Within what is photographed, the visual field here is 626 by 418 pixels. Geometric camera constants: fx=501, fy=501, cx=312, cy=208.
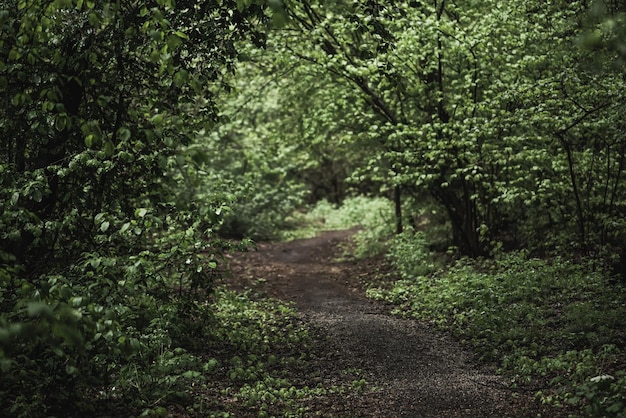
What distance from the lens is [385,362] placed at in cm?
696

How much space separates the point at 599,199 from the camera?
32.9ft

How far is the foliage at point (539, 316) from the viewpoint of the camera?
5.48 m

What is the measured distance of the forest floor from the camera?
5.43 meters

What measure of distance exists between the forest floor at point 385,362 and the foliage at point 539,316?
1.19 ft


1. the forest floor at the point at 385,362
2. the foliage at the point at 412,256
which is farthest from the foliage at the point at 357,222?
the forest floor at the point at 385,362

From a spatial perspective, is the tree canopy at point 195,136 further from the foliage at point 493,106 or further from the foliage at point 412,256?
the foliage at point 412,256

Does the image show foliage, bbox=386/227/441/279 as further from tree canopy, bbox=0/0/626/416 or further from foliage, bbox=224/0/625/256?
foliage, bbox=224/0/625/256

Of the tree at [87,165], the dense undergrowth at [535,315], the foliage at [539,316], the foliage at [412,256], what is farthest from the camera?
the foliage at [412,256]

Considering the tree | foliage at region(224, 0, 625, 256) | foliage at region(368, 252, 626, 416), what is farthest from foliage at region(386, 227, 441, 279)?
the tree

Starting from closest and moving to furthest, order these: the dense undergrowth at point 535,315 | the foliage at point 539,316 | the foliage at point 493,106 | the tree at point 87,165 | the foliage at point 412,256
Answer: the tree at point 87,165 < the dense undergrowth at point 535,315 < the foliage at point 539,316 < the foliage at point 493,106 < the foliage at point 412,256

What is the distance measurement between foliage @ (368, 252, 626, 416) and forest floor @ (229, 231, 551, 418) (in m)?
A: 0.36

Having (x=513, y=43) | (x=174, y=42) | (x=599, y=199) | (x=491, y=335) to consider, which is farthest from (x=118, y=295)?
(x=599, y=199)

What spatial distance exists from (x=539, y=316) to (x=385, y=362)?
97.9 inches

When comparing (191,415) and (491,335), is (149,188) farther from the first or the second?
(491,335)
